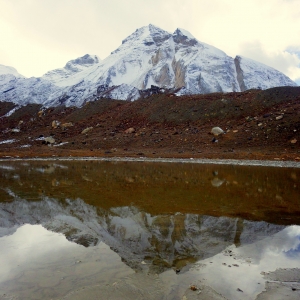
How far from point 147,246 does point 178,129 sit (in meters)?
49.8

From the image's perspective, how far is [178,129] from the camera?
56.3 m

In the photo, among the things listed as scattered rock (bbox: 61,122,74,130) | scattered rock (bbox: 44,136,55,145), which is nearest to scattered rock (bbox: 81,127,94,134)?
scattered rock (bbox: 61,122,74,130)

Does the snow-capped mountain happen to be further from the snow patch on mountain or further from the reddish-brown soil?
the snow patch on mountain

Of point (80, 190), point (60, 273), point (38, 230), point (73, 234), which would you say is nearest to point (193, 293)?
point (60, 273)

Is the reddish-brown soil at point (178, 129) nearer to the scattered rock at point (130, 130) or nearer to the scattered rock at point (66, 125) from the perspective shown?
the scattered rock at point (130, 130)

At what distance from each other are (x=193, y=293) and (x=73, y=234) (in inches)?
183

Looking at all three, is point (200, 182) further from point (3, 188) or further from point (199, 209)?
point (3, 188)

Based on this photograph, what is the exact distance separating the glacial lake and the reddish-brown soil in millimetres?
27655

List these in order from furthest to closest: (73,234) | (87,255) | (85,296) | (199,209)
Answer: (199,209) < (73,234) < (87,255) < (85,296)

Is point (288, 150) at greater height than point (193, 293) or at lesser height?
greater

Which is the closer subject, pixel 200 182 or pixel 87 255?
pixel 87 255

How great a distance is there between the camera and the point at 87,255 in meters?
6.80

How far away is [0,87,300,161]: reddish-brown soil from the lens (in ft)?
139

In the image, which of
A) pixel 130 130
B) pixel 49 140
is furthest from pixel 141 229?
pixel 49 140
